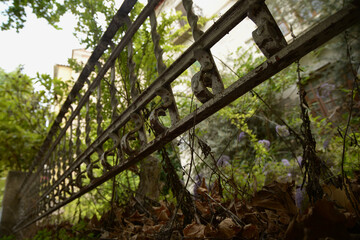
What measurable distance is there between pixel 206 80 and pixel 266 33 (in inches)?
10.8

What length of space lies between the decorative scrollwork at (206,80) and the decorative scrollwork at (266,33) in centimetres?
20

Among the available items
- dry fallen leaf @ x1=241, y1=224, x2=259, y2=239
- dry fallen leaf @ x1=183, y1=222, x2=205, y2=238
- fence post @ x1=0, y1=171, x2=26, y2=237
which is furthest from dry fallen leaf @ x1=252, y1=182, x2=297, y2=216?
fence post @ x1=0, y1=171, x2=26, y2=237

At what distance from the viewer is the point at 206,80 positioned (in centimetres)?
84

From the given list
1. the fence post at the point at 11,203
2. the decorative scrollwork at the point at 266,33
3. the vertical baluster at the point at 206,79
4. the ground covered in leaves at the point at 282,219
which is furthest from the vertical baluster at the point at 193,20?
the fence post at the point at 11,203

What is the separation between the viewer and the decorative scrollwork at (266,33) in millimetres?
653

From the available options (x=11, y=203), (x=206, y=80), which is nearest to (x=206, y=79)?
(x=206, y=80)

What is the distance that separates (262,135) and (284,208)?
5.94m

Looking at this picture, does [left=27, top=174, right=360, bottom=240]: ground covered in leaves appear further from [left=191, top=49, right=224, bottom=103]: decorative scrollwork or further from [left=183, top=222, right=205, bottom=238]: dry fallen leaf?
[left=191, top=49, right=224, bottom=103]: decorative scrollwork

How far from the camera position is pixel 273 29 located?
66cm

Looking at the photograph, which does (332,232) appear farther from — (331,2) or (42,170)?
(331,2)

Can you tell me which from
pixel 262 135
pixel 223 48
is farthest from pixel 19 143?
pixel 223 48

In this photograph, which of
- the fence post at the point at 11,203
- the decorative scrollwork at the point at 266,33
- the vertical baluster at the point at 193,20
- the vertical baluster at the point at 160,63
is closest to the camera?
the decorative scrollwork at the point at 266,33

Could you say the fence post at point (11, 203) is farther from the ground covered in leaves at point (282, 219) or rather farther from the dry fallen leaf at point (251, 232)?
the dry fallen leaf at point (251, 232)

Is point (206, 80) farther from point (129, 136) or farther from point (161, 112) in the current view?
point (129, 136)
